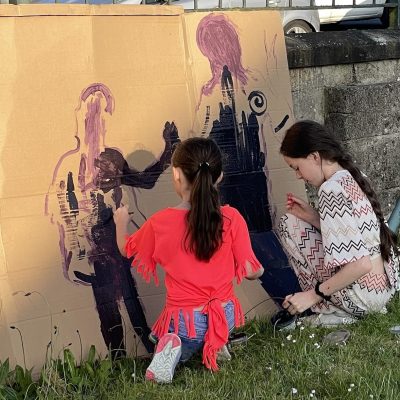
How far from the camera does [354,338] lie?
3609mm

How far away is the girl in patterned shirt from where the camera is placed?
362cm

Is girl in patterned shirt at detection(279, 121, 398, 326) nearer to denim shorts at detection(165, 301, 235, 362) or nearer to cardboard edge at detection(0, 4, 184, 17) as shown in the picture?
denim shorts at detection(165, 301, 235, 362)

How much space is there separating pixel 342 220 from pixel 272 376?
0.81 meters

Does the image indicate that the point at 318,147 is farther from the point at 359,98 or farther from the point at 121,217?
the point at 359,98

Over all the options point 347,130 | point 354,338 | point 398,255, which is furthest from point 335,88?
point 354,338

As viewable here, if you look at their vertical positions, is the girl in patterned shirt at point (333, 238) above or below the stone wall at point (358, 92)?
below

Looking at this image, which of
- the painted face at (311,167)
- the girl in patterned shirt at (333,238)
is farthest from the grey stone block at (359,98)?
the painted face at (311,167)

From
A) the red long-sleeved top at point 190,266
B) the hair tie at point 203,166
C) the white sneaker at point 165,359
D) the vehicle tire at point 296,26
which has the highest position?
the vehicle tire at point 296,26

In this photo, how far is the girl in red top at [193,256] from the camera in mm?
3176

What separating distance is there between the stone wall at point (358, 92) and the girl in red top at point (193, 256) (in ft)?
5.27

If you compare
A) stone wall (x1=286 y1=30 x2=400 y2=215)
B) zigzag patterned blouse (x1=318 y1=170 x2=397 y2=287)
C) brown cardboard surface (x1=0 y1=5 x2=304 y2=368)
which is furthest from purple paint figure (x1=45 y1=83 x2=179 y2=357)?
stone wall (x1=286 y1=30 x2=400 y2=215)

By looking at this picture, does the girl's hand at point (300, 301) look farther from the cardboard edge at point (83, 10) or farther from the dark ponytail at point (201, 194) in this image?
the cardboard edge at point (83, 10)

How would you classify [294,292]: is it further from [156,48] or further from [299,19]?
[299,19]

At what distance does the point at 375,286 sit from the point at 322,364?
710 millimetres
